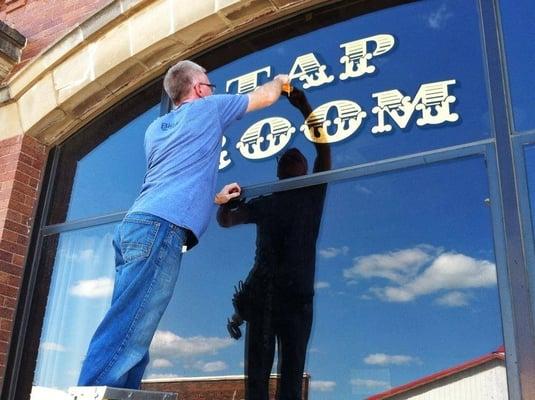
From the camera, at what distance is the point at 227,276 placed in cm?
385

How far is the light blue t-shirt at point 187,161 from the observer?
108 inches

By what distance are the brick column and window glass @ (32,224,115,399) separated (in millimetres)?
214

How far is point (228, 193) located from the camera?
12.6 feet

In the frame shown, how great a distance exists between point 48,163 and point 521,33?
3596 millimetres

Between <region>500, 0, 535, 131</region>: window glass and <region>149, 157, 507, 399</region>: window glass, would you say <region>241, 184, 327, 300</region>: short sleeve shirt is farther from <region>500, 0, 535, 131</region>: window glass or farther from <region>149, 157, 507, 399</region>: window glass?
<region>500, 0, 535, 131</region>: window glass

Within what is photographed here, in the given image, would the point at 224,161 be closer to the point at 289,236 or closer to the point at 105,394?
the point at 289,236

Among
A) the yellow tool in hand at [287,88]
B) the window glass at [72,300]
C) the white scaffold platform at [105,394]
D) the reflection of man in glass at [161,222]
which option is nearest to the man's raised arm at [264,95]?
→ the reflection of man in glass at [161,222]

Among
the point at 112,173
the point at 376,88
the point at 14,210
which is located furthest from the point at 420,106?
the point at 14,210

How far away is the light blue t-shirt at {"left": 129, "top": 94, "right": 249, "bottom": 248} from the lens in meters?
2.75

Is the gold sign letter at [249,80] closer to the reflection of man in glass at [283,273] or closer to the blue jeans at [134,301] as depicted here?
the reflection of man in glass at [283,273]

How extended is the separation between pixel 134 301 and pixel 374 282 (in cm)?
136

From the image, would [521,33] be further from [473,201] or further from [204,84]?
[204,84]

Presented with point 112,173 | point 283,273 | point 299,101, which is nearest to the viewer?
point 283,273

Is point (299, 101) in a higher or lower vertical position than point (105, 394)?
higher
